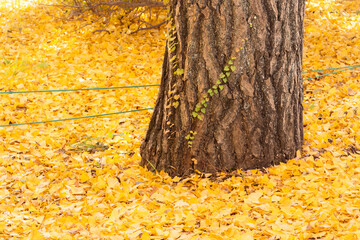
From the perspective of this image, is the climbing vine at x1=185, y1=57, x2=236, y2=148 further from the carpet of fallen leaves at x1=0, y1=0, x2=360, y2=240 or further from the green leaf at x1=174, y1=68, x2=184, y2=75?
the carpet of fallen leaves at x1=0, y1=0, x2=360, y2=240

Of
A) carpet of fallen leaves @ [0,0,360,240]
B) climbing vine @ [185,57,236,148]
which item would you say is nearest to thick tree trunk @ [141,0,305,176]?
climbing vine @ [185,57,236,148]

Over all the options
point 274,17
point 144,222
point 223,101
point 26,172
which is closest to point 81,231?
point 144,222

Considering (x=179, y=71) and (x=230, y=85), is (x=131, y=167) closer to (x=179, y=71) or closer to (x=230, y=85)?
(x=179, y=71)

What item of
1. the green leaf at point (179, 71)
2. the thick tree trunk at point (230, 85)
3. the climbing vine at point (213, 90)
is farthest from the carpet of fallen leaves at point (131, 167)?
the green leaf at point (179, 71)

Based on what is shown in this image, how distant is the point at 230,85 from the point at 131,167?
41.1 inches

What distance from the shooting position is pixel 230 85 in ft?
8.96

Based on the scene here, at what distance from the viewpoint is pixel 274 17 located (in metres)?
2.71

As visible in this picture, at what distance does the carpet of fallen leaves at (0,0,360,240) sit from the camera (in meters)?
2.36

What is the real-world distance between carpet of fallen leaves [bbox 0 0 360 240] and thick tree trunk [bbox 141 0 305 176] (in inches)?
6.8

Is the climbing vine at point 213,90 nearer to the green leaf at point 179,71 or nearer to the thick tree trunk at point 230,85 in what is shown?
the thick tree trunk at point 230,85

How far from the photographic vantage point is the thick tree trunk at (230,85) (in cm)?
268

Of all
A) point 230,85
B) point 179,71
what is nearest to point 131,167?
point 179,71

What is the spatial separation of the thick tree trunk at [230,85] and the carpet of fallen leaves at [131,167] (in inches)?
6.8

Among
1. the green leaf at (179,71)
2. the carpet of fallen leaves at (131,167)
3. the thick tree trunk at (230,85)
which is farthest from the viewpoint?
the green leaf at (179,71)
